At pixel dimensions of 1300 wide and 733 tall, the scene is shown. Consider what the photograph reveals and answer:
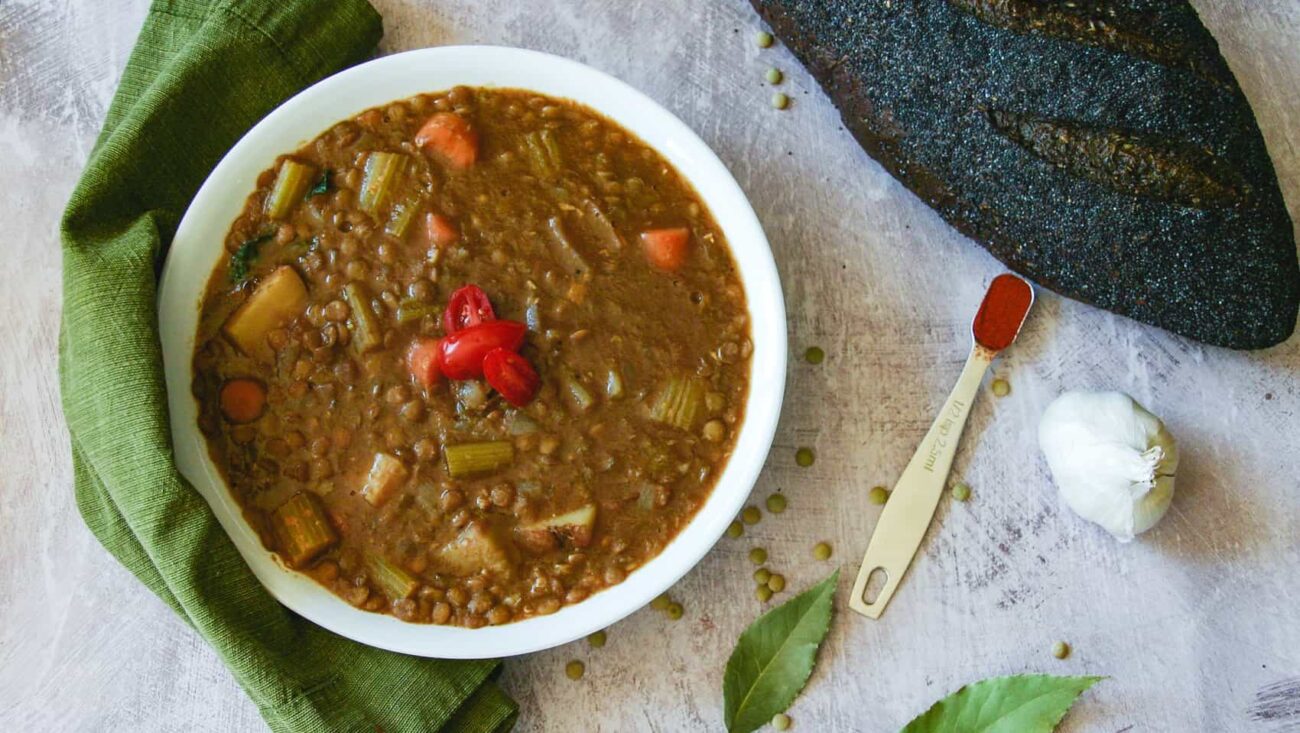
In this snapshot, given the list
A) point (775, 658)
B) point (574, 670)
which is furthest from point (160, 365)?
point (775, 658)

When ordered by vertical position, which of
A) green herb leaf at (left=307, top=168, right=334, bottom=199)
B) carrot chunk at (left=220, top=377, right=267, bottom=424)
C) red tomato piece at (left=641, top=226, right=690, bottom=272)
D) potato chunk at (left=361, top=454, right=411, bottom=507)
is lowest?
potato chunk at (left=361, top=454, right=411, bottom=507)

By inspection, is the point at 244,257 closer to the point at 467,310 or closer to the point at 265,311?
the point at 265,311

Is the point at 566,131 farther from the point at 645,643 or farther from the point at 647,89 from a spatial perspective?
the point at 645,643

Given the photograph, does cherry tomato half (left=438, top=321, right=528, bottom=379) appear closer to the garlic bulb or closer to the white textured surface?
Answer: the white textured surface

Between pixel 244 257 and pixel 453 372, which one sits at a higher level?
pixel 244 257

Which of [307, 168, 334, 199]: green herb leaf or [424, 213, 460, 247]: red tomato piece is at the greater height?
[307, 168, 334, 199]: green herb leaf

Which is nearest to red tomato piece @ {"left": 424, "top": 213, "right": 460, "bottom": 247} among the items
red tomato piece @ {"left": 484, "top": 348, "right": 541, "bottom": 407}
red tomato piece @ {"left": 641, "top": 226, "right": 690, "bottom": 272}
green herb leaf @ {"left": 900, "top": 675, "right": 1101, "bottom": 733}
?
red tomato piece @ {"left": 484, "top": 348, "right": 541, "bottom": 407}

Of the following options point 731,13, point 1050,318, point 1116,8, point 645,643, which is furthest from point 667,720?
point 1116,8
